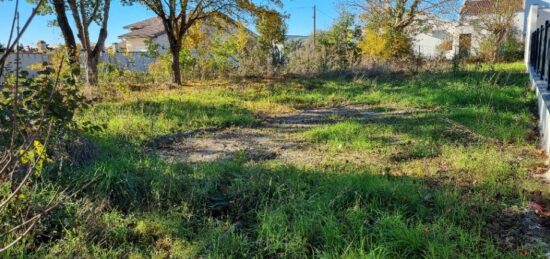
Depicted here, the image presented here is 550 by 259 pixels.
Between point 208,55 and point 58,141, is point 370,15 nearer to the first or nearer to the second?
point 208,55

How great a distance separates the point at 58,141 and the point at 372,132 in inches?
151

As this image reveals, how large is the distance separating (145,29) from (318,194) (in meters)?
31.5

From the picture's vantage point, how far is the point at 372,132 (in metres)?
5.71

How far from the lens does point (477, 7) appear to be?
25.5 metres

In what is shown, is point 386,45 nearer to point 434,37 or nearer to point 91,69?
point 91,69

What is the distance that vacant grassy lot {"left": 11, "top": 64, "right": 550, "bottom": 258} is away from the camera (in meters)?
2.58

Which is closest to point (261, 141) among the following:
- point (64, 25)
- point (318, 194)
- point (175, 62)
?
point (318, 194)

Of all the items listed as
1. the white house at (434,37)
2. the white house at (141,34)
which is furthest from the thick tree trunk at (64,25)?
the white house at (141,34)

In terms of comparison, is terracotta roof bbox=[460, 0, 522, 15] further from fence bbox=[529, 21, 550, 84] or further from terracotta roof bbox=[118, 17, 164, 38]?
terracotta roof bbox=[118, 17, 164, 38]

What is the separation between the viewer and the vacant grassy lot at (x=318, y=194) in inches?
101

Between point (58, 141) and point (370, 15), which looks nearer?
point (58, 141)

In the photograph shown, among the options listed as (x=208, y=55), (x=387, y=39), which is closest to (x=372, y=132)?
(x=208, y=55)

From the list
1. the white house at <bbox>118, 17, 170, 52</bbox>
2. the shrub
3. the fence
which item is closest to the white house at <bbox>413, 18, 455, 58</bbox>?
the shrub

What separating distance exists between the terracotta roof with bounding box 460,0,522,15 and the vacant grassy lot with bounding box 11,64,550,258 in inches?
754
